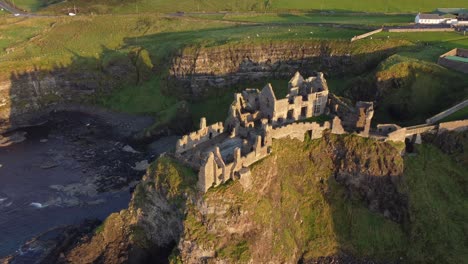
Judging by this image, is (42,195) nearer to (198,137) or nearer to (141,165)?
(141,165)

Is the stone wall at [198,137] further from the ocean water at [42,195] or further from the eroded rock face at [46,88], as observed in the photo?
the eroded rock face at [46,88]

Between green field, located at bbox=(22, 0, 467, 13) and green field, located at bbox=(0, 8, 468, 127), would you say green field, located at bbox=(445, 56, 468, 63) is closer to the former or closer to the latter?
green field, located at bbox=(0, 8, 468, 127)

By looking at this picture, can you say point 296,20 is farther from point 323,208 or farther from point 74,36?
point 323,208

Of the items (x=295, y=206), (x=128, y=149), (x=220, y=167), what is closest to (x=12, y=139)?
(x=128, y=149)

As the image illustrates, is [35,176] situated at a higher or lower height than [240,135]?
lower

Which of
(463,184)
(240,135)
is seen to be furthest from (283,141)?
(463,184)
